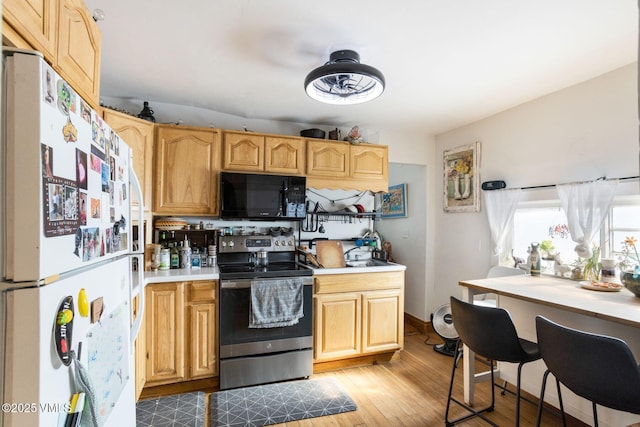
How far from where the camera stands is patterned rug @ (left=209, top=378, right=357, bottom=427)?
2041mm

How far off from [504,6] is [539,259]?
6.17 feet

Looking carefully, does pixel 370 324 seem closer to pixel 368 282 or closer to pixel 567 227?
pixel 368 282

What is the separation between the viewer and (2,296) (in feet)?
1.99

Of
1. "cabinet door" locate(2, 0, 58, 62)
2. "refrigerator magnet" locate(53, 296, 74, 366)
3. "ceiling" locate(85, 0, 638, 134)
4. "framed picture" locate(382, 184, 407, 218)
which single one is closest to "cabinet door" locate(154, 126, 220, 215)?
"ceiling" locate(85, 0, 638, 134)

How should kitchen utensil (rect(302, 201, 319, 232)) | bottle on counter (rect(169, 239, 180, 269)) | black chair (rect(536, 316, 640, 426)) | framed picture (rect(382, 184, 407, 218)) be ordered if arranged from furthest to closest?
framed picture (rect(382, 184, 407, 218)) → kitchen utensil (rect(302, 201, 319, 232)) → bottle on counter (rect(169, 239, 180, 269)) → black chair (rect(536, 316, 640, 426))

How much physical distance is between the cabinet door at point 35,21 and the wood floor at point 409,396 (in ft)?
7.36

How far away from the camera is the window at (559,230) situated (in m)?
2.10

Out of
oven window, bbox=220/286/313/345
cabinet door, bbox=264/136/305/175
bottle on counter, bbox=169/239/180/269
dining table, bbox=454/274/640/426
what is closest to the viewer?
dining table, bbox=454/274/640/426

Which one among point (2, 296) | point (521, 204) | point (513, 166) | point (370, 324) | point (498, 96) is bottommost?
point (370, 324)

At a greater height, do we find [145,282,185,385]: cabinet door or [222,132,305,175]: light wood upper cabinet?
[222,132,305,175]: light wood upper cabinet

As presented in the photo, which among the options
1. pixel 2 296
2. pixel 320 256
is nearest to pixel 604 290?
pixel 320 256

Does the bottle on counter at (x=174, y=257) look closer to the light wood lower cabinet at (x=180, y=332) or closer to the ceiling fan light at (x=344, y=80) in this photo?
the light wood lower cabinet at (x=180, y=332)

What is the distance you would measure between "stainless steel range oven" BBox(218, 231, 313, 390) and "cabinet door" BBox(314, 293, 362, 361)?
0.10m

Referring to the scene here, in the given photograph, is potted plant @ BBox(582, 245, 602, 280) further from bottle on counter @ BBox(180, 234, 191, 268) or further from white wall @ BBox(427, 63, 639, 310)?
bottle on counter @ BBox(180, 234, 191, 268)
